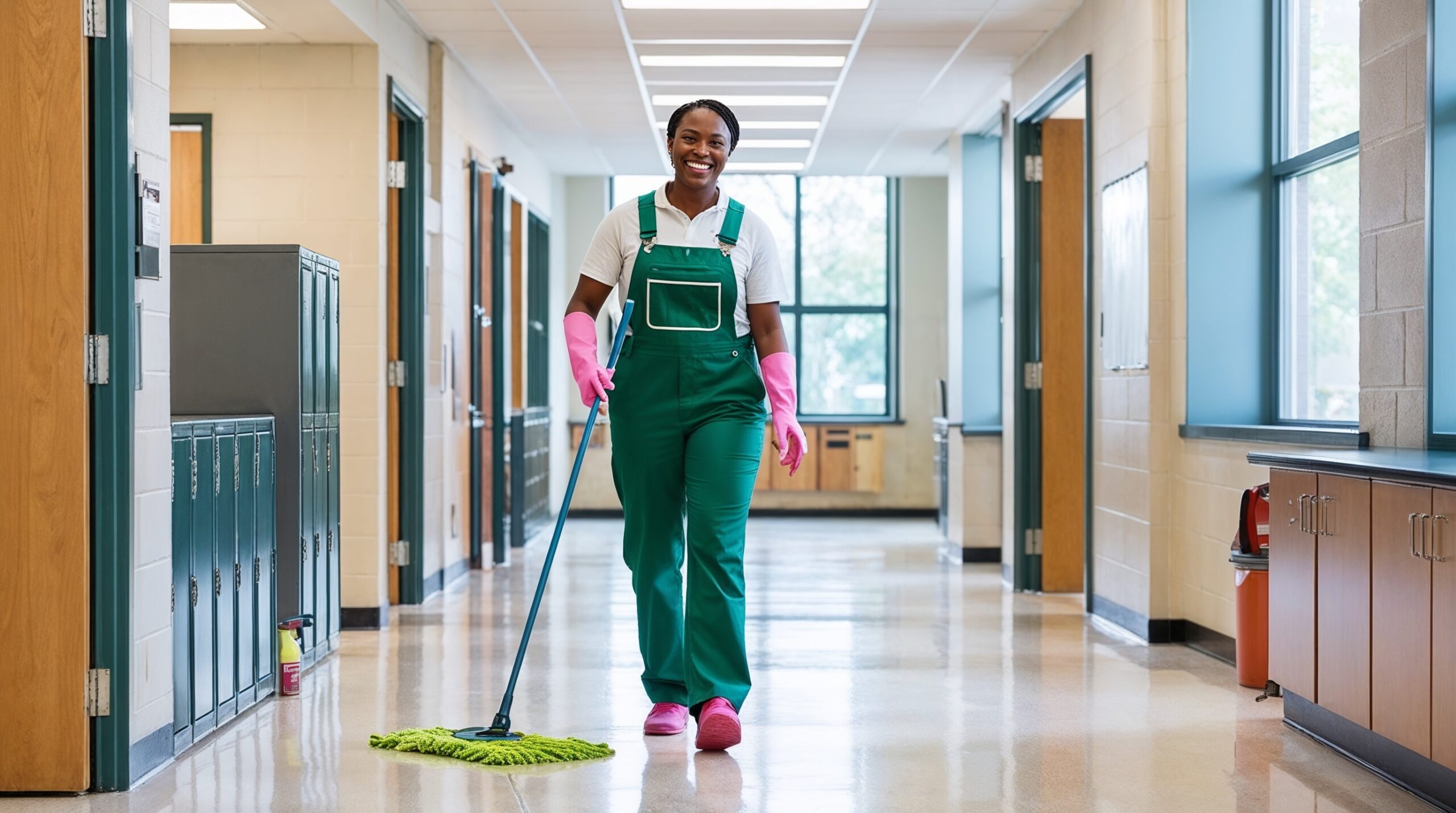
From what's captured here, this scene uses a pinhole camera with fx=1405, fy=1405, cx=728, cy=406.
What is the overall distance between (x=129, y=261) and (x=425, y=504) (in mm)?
3347

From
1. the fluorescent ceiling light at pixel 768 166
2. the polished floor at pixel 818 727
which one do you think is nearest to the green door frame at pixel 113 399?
the polished floor at pixel 818 727

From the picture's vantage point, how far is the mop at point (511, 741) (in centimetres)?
329

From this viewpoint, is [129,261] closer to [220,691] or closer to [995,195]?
[220,691]

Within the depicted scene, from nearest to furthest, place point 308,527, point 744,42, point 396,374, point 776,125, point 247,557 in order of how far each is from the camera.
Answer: point 247,557 < point 308,527 < point 396,374 < point 744,42 < point 776,125

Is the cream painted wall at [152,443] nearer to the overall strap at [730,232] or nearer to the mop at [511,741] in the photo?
the mop at [511,741]

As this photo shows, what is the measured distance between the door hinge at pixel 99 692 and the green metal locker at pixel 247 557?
790 millimetres

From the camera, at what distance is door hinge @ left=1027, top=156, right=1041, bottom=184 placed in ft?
23.1

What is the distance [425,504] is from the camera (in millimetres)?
6328

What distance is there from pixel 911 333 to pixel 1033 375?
4428 millimetres

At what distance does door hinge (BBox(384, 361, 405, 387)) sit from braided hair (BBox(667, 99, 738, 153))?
285 centimetres

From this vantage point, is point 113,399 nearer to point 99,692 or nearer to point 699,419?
point 99,692

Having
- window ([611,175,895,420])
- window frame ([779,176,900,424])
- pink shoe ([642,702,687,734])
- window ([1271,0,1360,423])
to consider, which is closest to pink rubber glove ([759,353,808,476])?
pink shoe ([642,702,687,734])

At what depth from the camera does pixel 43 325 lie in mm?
3014

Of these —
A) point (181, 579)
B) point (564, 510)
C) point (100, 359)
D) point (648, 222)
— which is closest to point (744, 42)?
point (648, 222)
